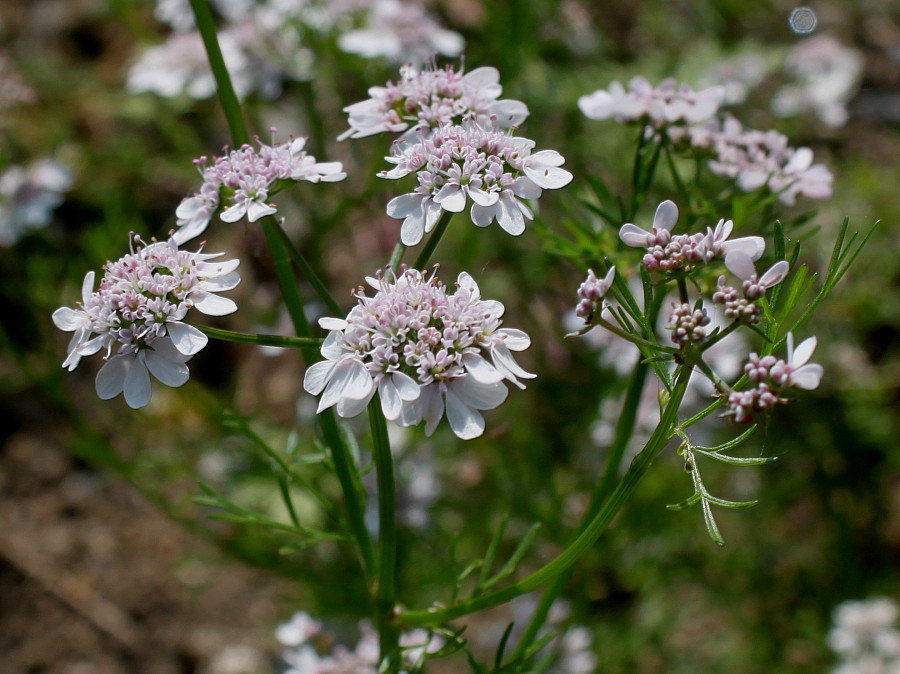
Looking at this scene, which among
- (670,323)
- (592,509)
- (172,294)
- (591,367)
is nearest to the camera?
(670,323)

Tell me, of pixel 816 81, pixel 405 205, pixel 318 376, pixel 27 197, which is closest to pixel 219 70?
pixel 405 205

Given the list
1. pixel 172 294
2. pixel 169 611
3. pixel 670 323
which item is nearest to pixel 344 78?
pixel 169 611

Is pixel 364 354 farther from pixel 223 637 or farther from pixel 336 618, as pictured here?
pixel 223 637

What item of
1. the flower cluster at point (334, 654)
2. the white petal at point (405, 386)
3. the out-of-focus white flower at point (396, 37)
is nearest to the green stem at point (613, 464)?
the flower cluster at point (334, 654)

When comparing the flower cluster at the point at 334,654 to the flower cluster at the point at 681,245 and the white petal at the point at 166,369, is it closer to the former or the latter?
the white petal at the point at 166,369

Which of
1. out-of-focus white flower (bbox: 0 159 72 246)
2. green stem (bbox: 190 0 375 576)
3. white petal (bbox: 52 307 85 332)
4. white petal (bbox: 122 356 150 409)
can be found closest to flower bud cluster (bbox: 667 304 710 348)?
green stem (bbox: 190 0 375 576)

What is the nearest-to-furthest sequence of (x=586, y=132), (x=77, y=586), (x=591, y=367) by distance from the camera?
(x=591, y=367), (x=77, y=586), (x=586, y=132)
